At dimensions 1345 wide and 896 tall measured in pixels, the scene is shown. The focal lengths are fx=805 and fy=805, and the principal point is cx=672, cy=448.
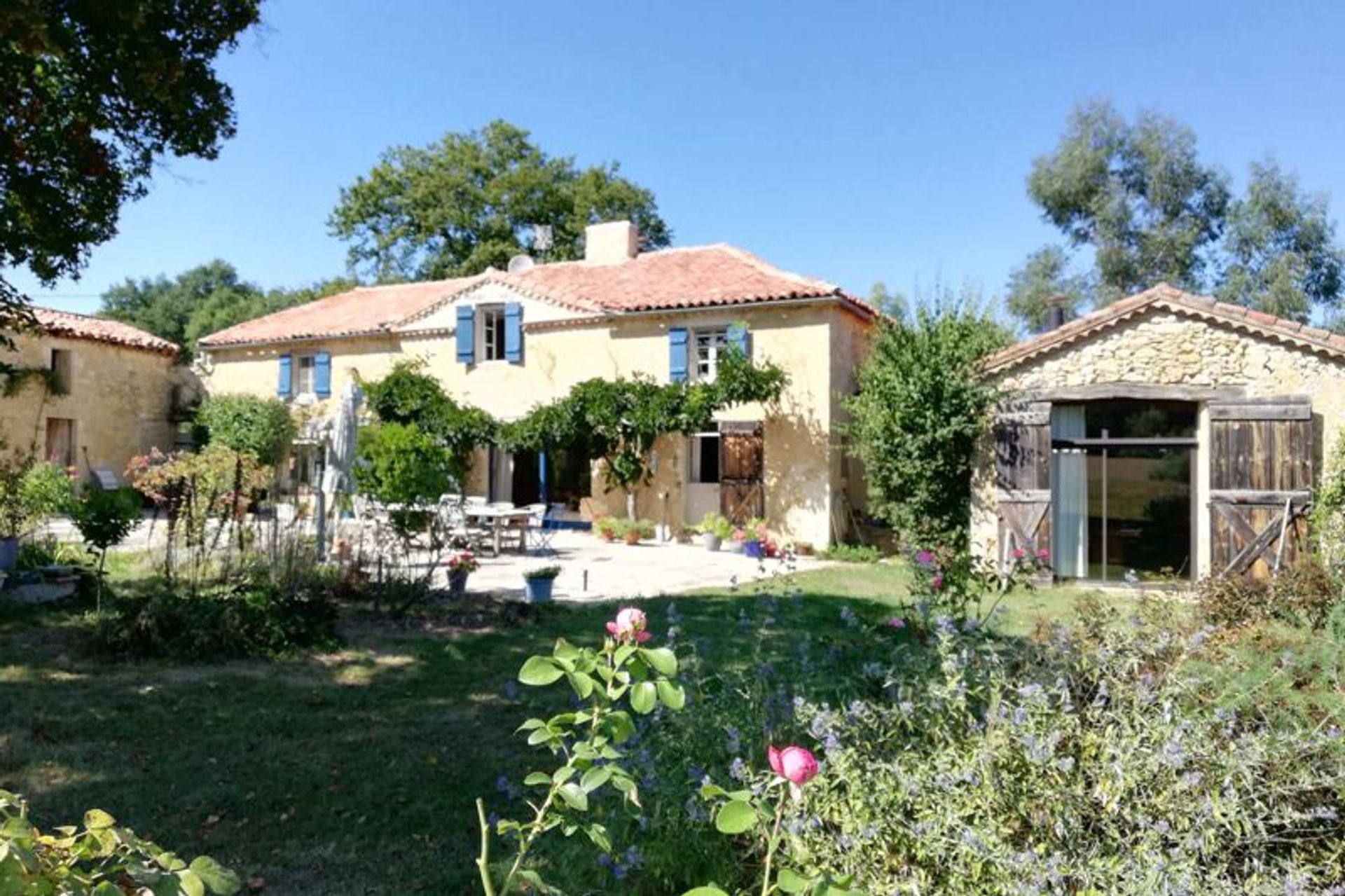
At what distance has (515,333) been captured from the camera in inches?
751

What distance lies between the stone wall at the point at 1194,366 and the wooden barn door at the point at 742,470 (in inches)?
201

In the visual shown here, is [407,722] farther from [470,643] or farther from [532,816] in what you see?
[470,643]

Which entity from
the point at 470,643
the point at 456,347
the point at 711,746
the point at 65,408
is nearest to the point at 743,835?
the point at 711,746

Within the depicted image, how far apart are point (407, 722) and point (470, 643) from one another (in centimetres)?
220

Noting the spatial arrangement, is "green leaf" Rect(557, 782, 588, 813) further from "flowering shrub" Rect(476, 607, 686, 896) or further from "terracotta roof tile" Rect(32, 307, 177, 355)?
"terracotta roof tile" Rect(32, 307, 177, 355)

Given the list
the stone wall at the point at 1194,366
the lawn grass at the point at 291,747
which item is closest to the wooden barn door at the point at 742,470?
the stone wall at the point at 1194,366

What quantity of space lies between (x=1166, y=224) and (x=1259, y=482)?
19.0 m

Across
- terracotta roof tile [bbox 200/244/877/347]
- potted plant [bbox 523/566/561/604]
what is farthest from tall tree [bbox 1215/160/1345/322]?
potted plant [bbox 523/566/561/604]

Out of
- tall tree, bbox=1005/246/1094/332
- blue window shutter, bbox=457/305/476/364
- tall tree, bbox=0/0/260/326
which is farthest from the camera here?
tall tree, bbox=1005/246/1094/332

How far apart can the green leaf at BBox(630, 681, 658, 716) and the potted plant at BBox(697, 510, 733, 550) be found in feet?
48.1

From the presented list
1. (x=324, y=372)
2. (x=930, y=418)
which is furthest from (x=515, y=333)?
(x=930, y=418)

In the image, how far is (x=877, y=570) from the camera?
13672mm

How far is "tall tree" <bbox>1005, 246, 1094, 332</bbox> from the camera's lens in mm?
27172

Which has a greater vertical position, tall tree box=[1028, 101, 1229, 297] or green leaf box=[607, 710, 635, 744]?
tall tree box=[1028, 101, 1229, 297]
